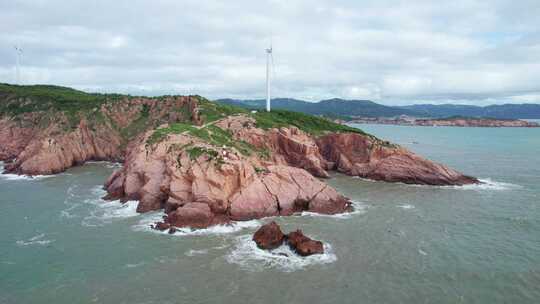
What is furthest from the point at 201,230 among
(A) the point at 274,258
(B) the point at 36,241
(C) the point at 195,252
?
(B) the point at 36,241

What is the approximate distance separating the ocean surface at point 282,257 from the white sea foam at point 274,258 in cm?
8

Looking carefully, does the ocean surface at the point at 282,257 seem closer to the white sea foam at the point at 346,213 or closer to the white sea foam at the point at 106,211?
the white sea foam at the point at 106,211

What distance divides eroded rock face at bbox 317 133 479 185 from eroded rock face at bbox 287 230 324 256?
1306 inches

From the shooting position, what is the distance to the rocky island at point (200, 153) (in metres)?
43.5

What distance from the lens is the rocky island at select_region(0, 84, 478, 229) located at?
4347 centimetres

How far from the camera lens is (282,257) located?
1250 inches

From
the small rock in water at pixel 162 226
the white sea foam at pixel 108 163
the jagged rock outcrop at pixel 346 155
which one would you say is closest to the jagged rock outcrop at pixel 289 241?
the small rock in water at pixel 162 226

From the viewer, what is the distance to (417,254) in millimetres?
32219

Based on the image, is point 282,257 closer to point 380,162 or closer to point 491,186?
point 380,162

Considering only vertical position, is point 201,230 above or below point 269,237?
below

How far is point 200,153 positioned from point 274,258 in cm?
1913

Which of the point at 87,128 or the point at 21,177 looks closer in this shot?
the point at 21,177

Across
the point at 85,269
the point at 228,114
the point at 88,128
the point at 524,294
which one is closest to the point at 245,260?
the point at 85,269

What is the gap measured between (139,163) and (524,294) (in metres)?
41.1
